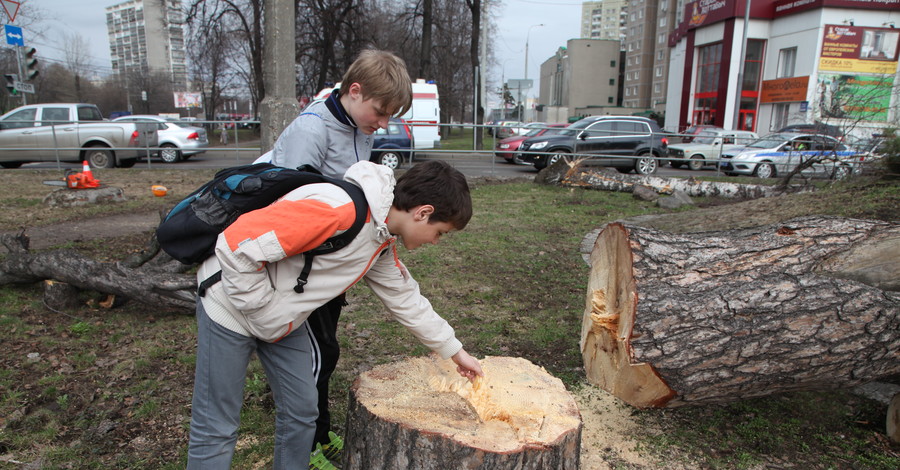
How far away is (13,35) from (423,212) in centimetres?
1512

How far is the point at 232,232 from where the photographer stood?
1585 millimetres

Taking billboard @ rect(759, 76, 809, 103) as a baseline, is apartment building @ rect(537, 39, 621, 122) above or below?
above

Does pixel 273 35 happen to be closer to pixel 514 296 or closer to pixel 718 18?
pixel 514 296

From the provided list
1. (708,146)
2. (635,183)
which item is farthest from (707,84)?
(635,183)

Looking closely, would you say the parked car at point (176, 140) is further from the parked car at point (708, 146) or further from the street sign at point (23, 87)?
the parked car at point (708, 146)

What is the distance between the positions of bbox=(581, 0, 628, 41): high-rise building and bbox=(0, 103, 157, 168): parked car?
357 ft

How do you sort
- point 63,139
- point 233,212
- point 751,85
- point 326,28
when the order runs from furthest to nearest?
1. point 751,85
2. point 326,28
3. point 63,139
4. point 233,212

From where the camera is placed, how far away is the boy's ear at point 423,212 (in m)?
1.78

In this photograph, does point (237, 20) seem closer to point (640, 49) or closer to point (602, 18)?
point (640, 49)

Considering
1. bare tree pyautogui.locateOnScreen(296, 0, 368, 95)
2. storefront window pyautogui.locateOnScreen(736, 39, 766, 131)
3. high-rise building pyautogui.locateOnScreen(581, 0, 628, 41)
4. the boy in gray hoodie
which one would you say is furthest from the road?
high-rise building pyautogui.locateOnScreen(581, 0, 628, 41)

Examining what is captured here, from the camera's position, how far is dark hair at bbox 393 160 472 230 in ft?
5.83

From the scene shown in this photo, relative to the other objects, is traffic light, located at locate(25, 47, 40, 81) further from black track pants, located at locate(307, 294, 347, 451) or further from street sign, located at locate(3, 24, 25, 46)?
black track pants, located at locate(307, 294, 347, 451)

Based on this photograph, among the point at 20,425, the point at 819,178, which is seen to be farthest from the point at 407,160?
the point at 20,425

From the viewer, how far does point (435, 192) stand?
178 cm
